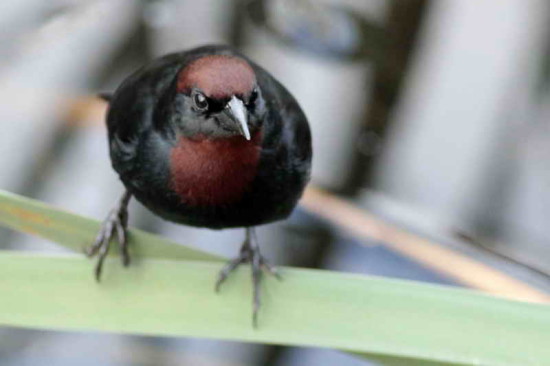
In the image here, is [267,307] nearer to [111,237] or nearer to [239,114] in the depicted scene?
[239,114]

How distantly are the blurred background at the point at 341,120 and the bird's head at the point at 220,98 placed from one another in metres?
0.63

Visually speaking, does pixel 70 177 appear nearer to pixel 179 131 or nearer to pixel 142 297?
pixel 179 131

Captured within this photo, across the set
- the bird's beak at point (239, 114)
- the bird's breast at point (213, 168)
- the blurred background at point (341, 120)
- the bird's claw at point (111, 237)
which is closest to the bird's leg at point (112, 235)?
the bird's claw at point (111, 237)

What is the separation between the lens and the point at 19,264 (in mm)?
1094

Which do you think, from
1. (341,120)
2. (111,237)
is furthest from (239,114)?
(341,120)

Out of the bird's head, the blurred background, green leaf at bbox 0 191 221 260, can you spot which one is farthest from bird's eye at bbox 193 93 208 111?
the blurred background

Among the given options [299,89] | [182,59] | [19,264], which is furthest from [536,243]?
[19,264]

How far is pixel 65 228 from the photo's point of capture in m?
1.20

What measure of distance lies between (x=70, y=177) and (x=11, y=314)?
98cm

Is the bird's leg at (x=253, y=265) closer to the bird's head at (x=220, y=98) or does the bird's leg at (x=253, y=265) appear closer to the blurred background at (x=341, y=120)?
the bird's head at (x=220, y=98)

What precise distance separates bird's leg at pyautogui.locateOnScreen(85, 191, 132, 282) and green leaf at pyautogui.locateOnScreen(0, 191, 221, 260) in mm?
21

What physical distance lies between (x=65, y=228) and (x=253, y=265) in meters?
0.30

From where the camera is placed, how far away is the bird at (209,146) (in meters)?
1.22

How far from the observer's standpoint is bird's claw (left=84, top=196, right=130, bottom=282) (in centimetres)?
123
